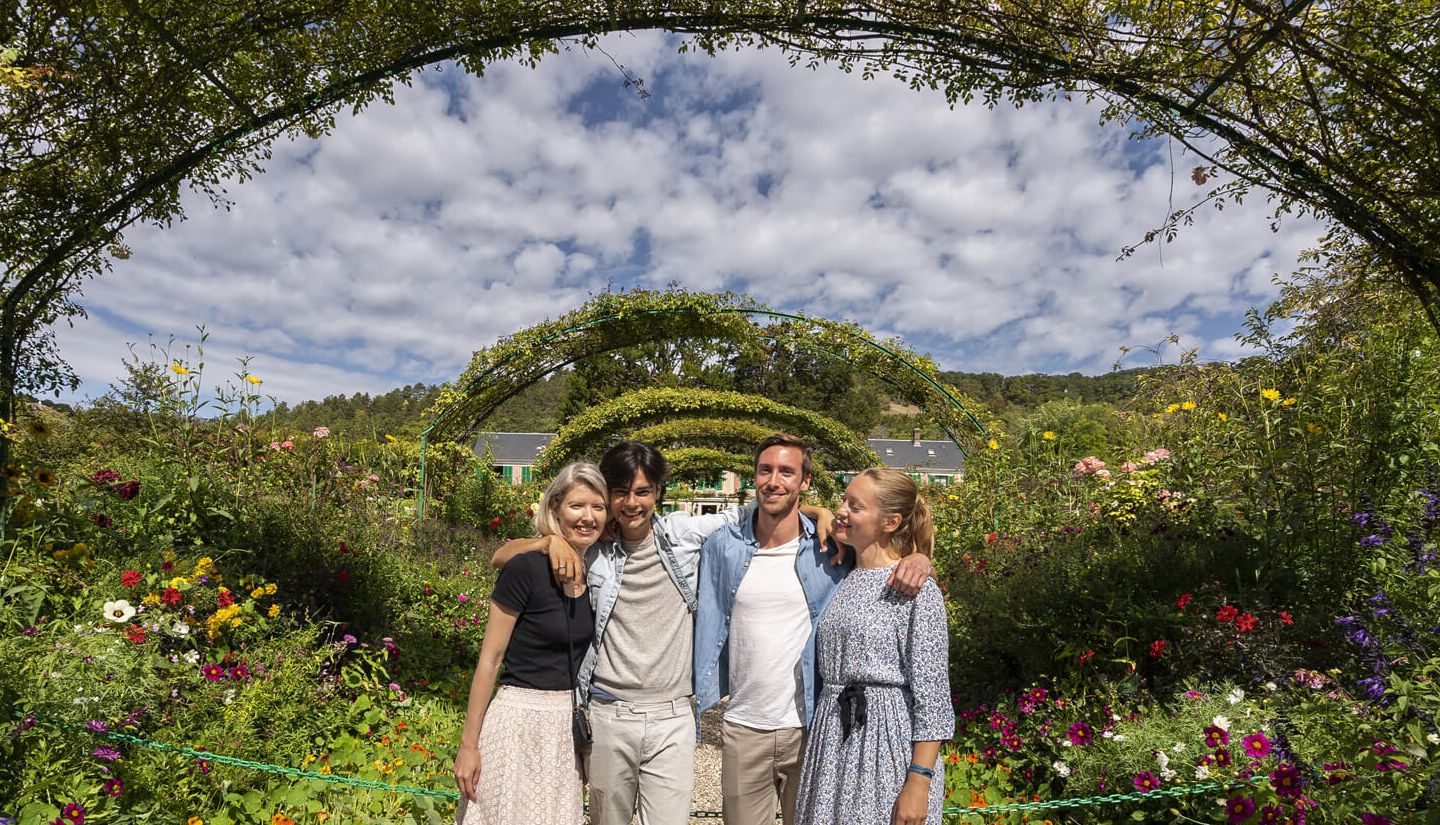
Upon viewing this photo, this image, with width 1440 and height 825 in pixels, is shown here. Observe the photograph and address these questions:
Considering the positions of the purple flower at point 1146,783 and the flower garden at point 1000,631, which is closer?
the flower garden at point 1000,631

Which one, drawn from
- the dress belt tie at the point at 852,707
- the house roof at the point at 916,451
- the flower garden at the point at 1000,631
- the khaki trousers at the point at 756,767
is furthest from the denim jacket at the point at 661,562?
the house roof at the point at 916,451

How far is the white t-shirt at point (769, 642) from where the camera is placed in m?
1.95

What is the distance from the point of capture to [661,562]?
2072 millimetres

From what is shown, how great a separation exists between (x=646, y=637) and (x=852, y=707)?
1.77 feet

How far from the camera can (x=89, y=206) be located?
129 inches

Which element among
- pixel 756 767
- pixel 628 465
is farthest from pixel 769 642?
pixel 628 465

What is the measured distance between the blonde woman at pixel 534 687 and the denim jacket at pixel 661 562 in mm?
34

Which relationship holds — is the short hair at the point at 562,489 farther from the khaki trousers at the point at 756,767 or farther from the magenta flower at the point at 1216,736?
the magenta flower at the point at 1216,736

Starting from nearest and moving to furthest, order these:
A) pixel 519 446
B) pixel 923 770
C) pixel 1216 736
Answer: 1. pixel 923 770
2. pixel 1216 736
3. pixel 519 446

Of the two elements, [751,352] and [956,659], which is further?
[751,352]

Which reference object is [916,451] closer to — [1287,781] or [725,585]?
[1287,781]

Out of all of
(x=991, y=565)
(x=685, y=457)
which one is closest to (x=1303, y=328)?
(x=991, y=565)

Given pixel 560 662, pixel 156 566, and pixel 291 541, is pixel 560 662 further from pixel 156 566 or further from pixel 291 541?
pixel 291 541

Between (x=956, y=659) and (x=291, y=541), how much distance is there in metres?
3.61
